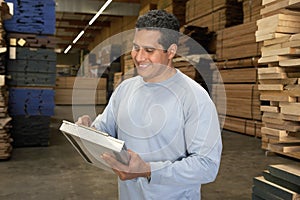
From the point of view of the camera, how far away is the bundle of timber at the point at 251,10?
7.58 metres

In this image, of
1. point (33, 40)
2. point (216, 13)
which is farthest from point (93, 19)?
point (33, 40)

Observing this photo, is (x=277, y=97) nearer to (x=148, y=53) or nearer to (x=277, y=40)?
(x=277, y=40)

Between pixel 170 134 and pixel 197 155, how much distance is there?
0.55 feet

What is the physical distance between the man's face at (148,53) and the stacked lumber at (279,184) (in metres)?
1.75

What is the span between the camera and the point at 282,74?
313 cm

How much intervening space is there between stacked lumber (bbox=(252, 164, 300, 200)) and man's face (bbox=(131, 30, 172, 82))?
1.75m

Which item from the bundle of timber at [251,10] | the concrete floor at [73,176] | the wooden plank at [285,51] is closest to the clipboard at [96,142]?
the wooden plank at [285,51]

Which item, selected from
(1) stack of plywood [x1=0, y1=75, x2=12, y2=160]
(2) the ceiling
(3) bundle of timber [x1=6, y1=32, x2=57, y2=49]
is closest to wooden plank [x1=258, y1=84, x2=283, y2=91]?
(1) stack of plywood [x1=0, y1=75, x2=12, y2=160]

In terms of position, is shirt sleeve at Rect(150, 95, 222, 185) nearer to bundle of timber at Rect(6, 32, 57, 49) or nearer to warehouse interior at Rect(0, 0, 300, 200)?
warehouse interior at Rect(0, 0, 300, 200)

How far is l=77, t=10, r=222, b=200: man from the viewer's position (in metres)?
1.36

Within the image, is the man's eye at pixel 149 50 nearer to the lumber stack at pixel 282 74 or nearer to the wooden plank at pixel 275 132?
the lumber stack at pixel 282 74

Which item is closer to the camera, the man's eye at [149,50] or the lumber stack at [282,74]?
the man's eye at [149,50]

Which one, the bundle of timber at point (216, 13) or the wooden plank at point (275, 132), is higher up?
the bundle of timber at point (216, 13)

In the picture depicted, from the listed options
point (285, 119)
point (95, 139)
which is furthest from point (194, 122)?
point (285, 119)
